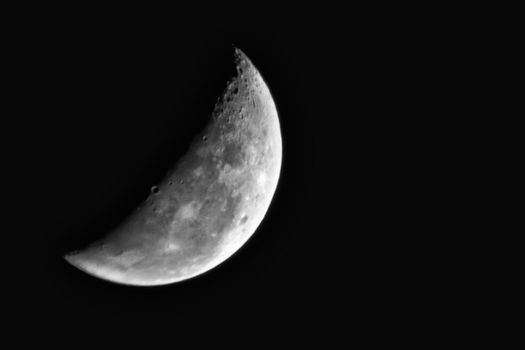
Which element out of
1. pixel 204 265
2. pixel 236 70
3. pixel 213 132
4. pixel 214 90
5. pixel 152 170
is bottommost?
pixel 204 265

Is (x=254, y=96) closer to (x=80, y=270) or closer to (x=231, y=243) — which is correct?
(x=231, y=243)

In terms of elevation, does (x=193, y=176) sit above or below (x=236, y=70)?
below

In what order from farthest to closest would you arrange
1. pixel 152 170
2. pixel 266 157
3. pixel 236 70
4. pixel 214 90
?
1. pixel 266 157
2. pixel 236 70
3. pixel 214 90
4. pixel 152 170

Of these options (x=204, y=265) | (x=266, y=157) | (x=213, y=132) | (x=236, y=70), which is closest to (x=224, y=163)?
(x=213, y=132)

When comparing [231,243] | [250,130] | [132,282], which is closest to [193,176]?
[250,130]

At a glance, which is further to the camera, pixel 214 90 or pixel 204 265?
pixel 204 265

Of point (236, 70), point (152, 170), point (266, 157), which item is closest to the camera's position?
point (152, 170)

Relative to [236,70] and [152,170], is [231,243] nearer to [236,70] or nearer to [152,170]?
[152,170]
